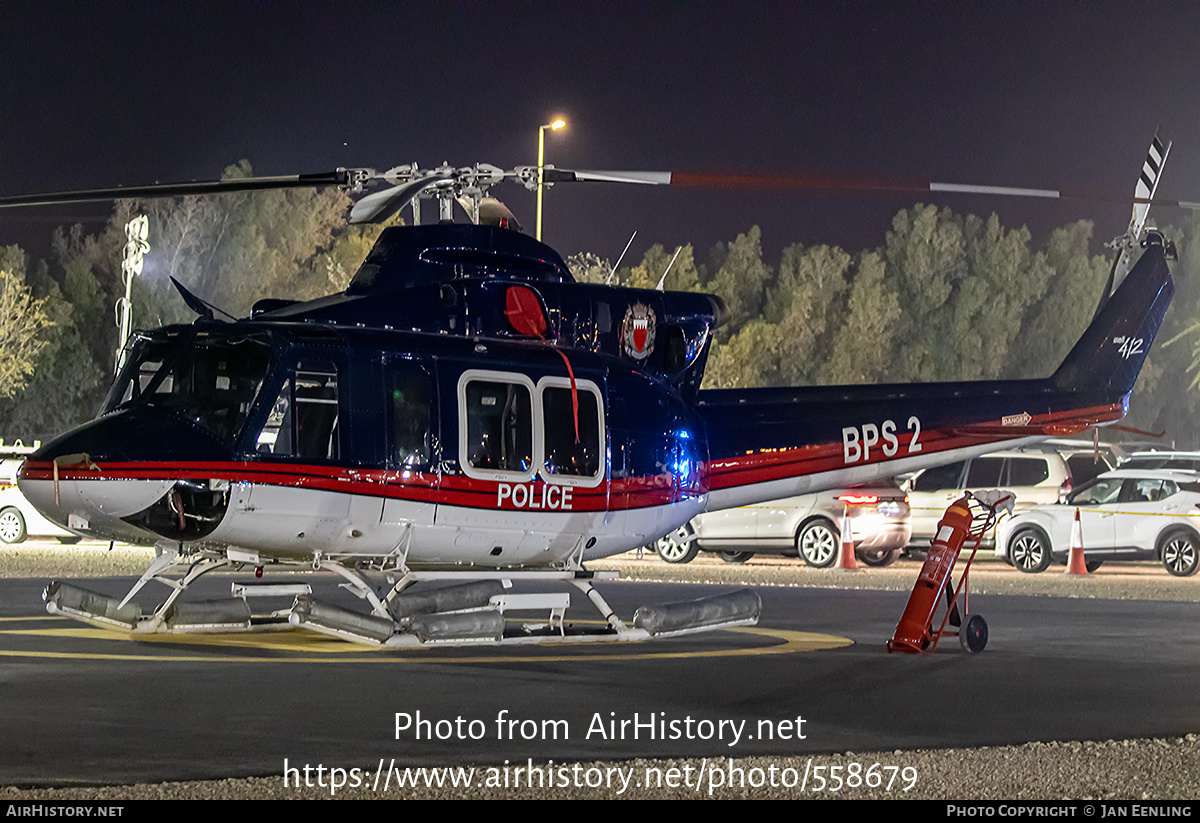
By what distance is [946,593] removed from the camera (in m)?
12.7

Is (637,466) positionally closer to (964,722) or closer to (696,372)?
(696,372)

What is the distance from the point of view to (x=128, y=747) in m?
7.25

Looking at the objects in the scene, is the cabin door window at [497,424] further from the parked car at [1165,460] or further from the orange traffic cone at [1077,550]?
the parked car at [1165,460]

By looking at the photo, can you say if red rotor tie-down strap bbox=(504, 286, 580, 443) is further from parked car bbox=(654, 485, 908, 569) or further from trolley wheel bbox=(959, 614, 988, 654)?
parked car bbox=(654, 485, 908, 569)

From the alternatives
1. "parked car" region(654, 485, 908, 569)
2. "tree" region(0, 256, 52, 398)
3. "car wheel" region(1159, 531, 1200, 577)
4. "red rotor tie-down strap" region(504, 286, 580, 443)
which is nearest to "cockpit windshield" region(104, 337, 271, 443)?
"red rotor tie-down strap" region(504, 286, 580, 443)

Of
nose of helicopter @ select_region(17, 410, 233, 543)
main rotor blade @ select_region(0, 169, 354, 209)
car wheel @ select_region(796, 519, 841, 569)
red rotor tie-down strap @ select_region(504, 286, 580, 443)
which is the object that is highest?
main rotor blade @ select_region(0, 169, 354, 209)

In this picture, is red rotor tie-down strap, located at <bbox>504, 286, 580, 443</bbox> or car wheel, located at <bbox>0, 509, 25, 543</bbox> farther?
car wheel, located at <bbox>0, 509, 25, 543</bbox>

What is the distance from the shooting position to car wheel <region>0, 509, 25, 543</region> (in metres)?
28.3

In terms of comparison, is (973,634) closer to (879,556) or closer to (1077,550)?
(1077,550)

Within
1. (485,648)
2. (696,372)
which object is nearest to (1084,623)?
(696,372)

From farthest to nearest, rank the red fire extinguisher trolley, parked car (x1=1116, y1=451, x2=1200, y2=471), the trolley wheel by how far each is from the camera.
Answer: parked car (x1=1116, y1=451, x2=1200, y2=471), the trolley wheel, the red fire extinguisher trolley

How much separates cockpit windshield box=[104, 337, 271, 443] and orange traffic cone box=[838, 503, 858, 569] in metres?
14.2

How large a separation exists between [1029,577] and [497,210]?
11874mm

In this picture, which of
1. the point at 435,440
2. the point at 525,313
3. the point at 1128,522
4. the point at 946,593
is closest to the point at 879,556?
the point at 1128,522
